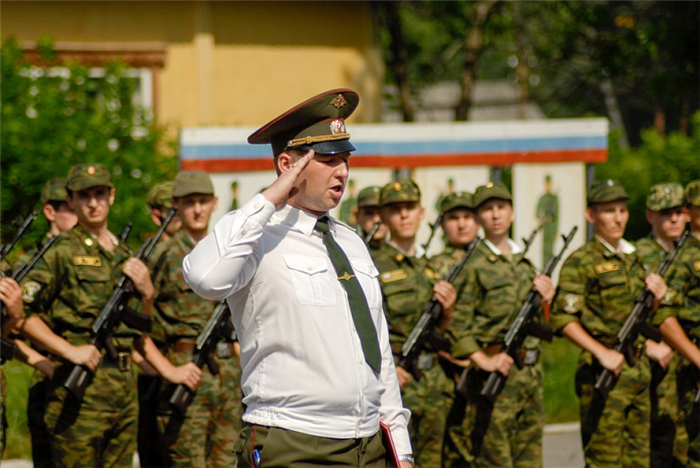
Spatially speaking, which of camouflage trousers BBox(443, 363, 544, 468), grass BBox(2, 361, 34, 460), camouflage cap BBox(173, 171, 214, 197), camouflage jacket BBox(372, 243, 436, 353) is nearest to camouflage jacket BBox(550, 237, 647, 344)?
camouflage trousers BBox(443, 363, 544, 468)

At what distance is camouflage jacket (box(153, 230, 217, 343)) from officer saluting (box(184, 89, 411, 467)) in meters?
3.13

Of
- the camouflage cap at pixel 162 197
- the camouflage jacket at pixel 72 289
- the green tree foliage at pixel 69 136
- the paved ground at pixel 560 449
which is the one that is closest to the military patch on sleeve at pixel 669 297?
the paved ground at pixel 560 449

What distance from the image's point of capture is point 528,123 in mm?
13023

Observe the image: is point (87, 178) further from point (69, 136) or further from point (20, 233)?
point (69, 136)

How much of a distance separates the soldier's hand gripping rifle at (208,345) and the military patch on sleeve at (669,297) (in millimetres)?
3022

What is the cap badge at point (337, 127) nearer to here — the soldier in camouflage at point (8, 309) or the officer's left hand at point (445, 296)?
the soldier in camouflage at point (8, 309)

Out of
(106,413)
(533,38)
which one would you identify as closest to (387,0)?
(533,38)

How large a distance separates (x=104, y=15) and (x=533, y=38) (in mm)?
15511

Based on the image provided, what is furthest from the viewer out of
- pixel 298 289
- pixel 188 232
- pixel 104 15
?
pixel 104 15

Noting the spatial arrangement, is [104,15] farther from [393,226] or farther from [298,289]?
[298,289]

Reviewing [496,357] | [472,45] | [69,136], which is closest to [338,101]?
[496,357]

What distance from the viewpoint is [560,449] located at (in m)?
10.0

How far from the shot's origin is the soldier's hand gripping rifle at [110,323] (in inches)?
260

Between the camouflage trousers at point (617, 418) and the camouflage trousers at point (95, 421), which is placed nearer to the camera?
the camouflage trousers at point (95, 421)
